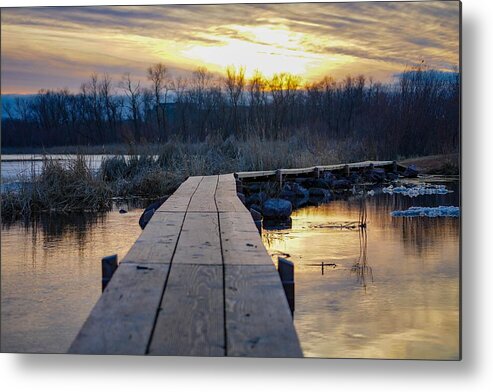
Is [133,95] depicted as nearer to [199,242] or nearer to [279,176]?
[199,242]

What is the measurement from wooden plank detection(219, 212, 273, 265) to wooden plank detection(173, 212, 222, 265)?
43 millimetres

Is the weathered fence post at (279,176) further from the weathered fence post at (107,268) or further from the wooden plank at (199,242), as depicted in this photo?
the weathered fence post at (107,268)

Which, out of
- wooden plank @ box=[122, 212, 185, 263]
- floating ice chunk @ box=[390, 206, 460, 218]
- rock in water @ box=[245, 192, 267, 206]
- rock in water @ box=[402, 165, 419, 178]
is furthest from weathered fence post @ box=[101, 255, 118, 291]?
rock in water @ box=[245, 192, 267, 206]

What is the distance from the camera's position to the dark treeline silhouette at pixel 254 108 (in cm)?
486

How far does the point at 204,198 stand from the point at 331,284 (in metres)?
1.52

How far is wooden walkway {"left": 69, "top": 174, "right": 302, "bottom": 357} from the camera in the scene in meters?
2.25

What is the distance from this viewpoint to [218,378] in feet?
11.0

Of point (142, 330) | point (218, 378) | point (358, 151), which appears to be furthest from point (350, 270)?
point (358, 151)

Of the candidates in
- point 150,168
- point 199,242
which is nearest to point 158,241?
point 199,242

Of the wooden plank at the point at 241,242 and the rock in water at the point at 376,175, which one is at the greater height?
the rock in water at the point at 376,175

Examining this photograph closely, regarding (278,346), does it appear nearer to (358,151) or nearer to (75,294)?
(75,294)

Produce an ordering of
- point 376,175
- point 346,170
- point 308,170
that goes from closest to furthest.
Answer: point 308,170 → point 376,175 → point 346,170

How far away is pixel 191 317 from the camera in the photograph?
7.91 ft

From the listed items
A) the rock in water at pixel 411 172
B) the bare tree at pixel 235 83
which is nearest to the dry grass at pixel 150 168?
the rock in water at pixel 411 172
